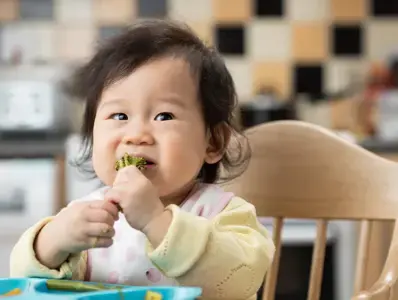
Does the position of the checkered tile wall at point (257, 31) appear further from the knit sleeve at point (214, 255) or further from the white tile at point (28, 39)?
the knit sleeve at point (214, 255)

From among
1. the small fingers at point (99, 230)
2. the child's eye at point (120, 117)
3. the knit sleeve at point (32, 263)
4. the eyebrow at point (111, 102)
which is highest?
the eyebrow at point (111, 102)

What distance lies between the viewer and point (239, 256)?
2.75ft

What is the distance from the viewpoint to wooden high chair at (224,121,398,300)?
45.1 inches

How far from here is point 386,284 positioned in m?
0.88

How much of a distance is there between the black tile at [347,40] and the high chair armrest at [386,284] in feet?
6.07

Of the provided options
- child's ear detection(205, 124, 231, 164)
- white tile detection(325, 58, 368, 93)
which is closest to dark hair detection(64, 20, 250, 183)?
child's ear detection(205, 124, 231, 164)

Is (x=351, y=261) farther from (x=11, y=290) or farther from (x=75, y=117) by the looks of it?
(x=11, y=290)

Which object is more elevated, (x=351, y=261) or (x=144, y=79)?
(x=144, y=79)

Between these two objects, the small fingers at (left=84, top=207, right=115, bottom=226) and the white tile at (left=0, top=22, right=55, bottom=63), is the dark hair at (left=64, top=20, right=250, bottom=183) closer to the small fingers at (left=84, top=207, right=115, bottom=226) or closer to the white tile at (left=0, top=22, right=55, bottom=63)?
the small fingers at (left=84, top=207, right=115, bottom=226)

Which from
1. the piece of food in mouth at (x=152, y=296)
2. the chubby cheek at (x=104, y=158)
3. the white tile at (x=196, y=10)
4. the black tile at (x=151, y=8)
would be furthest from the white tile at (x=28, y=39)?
the piece of food in mouth at (x=152, y=296)

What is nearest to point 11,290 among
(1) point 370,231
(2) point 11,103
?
(1) point 370,231

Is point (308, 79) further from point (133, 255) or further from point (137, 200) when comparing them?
point (137, 200)

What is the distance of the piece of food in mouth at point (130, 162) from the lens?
2.84 feet

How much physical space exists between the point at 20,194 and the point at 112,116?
1.42 meters
